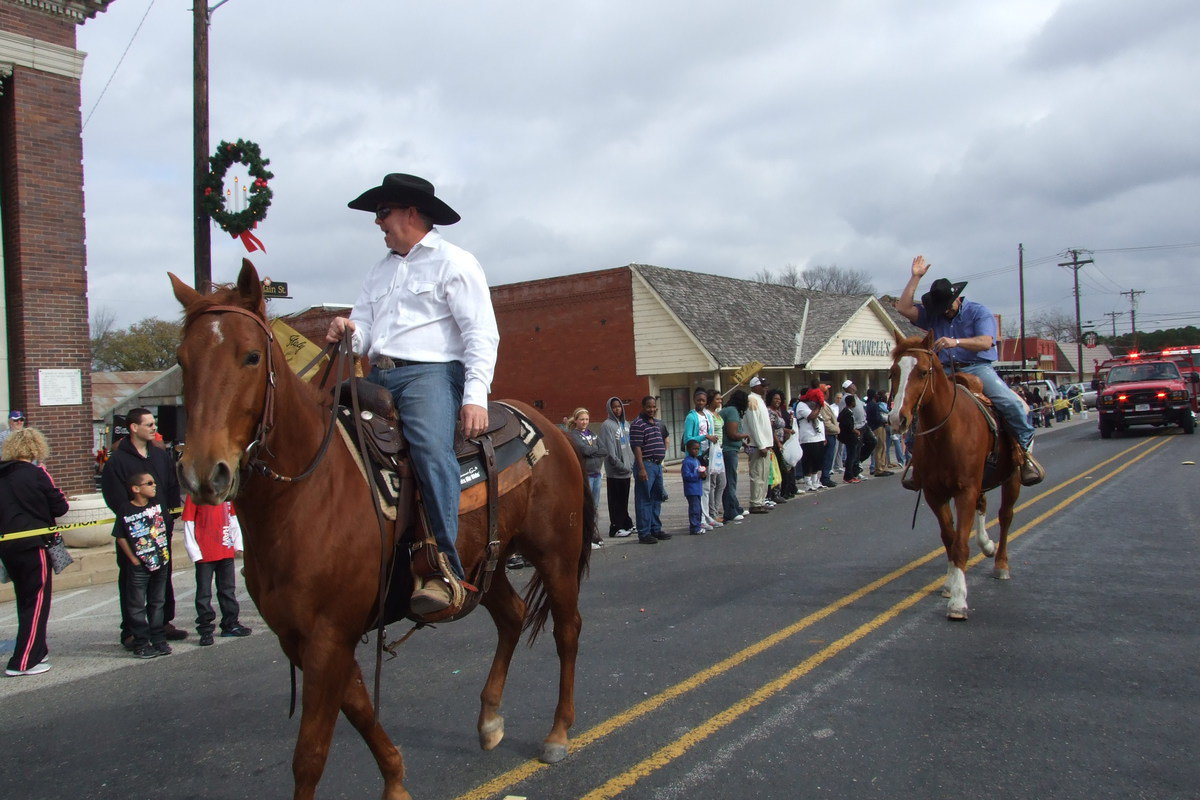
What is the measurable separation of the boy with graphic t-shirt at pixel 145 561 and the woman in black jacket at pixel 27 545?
564 mm

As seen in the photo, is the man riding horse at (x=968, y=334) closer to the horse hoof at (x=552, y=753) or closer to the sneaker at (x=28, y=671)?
the horse hoof at (x=552, y=753)

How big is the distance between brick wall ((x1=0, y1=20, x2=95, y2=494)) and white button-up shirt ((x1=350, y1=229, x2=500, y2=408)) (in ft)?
39.0

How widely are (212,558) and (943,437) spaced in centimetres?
642

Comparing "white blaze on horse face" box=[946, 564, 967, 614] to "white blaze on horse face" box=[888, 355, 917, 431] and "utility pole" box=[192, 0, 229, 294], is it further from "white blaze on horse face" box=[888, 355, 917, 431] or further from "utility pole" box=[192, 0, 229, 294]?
"utility pole" box=[192, 0, 229, 294]

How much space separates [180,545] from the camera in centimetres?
1155

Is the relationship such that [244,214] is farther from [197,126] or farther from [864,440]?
[864,440]

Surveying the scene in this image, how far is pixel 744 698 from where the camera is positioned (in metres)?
4.88

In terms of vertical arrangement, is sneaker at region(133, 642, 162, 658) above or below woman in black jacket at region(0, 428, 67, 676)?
→ below

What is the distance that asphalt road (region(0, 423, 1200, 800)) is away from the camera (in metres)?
3.92

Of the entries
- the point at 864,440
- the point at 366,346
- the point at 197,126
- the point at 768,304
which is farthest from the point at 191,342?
the point at 768,304

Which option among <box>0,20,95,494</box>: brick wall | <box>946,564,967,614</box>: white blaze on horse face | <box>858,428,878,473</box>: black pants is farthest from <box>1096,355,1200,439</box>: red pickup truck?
<box>0,20,95,494</box>: brick wall

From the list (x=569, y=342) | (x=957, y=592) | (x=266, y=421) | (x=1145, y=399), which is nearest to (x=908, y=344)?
(x=957, y=592)

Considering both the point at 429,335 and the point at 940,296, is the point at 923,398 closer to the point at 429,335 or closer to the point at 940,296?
the point at 940,296

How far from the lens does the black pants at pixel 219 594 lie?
7.33 m
